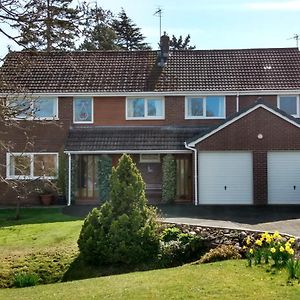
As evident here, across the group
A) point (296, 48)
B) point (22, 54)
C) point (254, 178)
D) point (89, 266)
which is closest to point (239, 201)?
point (254, 178)

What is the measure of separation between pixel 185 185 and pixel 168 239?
1221 cm

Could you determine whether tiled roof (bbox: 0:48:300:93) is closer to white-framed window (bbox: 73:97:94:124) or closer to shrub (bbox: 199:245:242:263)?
white-framed window (bbox: 73:97:94:124)

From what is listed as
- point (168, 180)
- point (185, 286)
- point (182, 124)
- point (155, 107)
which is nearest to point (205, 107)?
point (182, 124)

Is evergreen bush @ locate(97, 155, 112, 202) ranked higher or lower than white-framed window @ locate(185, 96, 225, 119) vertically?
lower

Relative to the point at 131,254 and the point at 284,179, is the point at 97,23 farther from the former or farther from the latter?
the point at 284,179

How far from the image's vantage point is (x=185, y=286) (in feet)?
36.2

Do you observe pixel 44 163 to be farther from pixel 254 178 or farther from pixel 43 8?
pixel 43 8

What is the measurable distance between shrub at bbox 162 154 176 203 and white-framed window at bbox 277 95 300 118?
20.4 feet

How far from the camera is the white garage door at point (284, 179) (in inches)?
1037

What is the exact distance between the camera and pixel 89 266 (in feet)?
49.6

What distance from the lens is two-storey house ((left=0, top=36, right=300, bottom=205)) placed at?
2634 cm

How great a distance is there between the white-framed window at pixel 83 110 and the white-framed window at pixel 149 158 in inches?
128

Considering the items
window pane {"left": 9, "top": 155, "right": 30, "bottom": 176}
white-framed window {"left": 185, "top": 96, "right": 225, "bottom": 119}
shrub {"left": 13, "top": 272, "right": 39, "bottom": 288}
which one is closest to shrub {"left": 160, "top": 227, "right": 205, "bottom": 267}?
shrub {"left": 13, "top": 272, "right": 39, "bottom": 288}

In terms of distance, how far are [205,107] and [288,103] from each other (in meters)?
4.21
